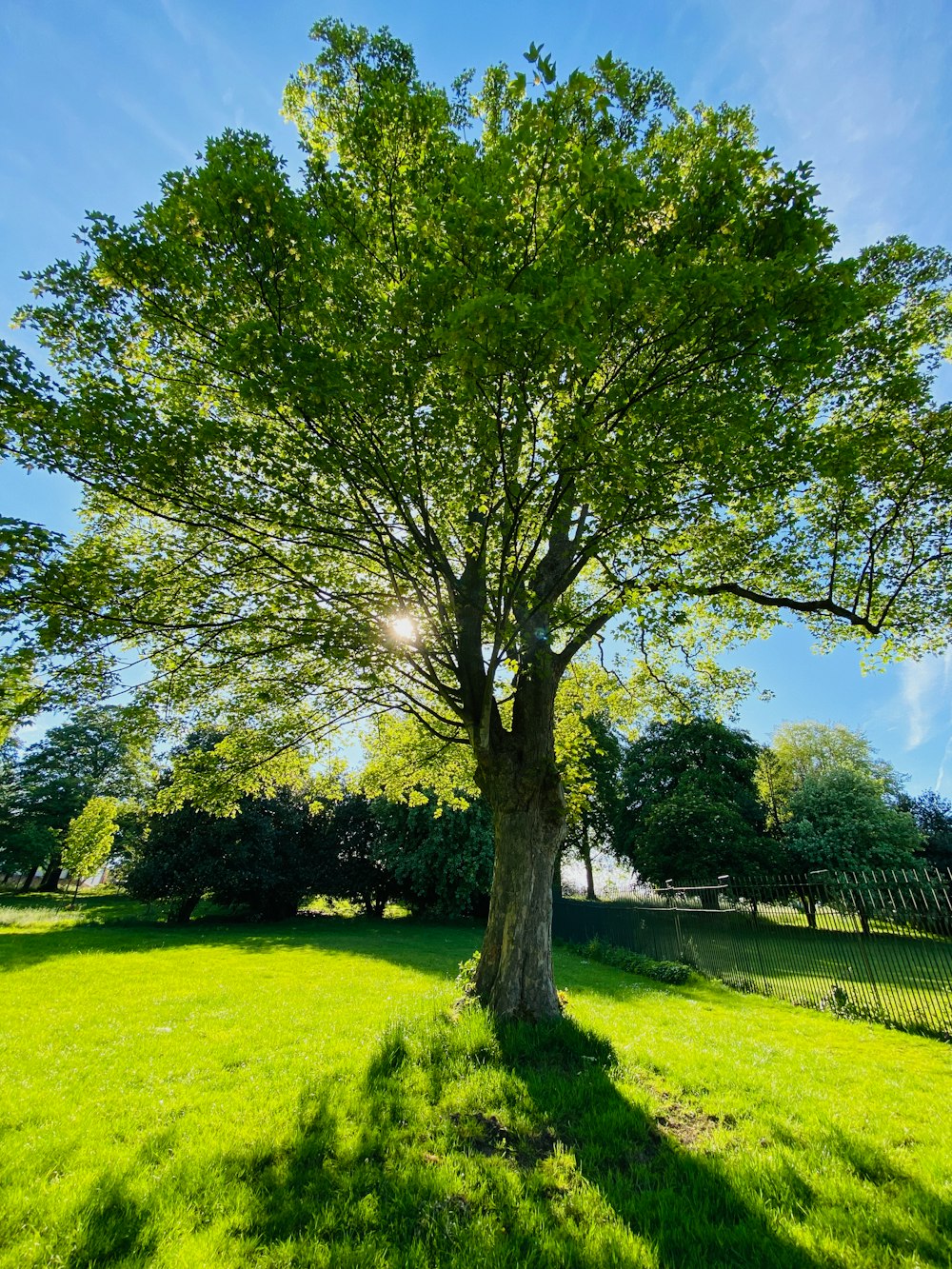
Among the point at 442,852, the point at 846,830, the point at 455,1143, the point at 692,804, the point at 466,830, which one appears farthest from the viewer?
the point at 466,830

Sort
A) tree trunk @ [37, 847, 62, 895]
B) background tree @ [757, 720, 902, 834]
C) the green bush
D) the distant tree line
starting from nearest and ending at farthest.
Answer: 1. the green bush
2. the distant tree line
3. background tree @ [757, 720, 902, 834]
4. tree trunk @ [37, 847, 62, 895]

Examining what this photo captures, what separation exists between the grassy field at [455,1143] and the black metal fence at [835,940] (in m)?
2.16

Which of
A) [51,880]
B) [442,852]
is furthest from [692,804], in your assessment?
[51,880]

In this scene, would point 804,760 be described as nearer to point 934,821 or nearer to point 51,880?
point 934,821

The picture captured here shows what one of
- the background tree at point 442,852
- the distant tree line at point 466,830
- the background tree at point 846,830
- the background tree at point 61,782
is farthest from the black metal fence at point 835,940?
the background tree at point 61,782

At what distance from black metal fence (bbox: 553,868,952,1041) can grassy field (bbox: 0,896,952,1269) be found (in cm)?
216

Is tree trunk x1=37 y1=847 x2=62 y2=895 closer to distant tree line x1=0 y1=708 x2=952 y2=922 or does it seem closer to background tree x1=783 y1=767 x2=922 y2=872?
distant tree line x1=0 y1=708 x2=952 y2=922

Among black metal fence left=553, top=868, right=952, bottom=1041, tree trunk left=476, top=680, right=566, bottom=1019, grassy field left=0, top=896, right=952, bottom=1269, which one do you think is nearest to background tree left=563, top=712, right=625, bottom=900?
black metal fence left=553, top=868, right=952, bottom=1041

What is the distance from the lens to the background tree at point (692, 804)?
27.4 meters

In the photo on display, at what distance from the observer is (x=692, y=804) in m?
28.5

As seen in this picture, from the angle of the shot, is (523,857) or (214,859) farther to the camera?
(214,859)

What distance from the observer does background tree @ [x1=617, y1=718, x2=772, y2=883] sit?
2741 centimetres

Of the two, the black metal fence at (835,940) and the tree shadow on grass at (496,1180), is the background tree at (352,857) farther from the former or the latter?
the tree shadow on grass at (496,1180)

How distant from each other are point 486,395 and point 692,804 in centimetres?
2769
